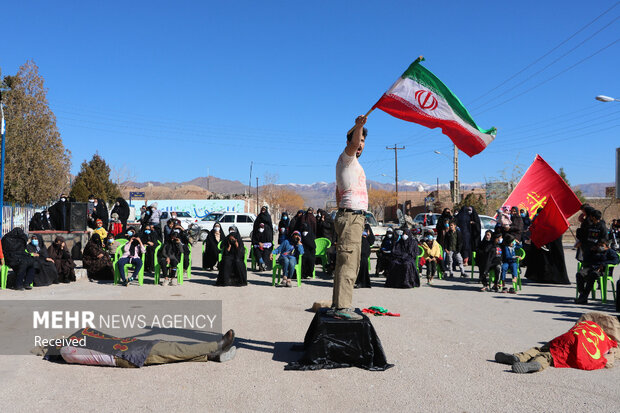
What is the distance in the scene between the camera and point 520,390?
4625mm

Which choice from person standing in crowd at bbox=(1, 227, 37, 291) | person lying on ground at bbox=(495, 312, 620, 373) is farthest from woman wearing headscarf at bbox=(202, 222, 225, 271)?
person lying on ground at bbox=(495, 312, 620, 373)

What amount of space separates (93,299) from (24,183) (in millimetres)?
19684

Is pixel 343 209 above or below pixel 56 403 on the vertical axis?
above

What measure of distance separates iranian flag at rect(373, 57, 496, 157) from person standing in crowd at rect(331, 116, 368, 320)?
1.91ft

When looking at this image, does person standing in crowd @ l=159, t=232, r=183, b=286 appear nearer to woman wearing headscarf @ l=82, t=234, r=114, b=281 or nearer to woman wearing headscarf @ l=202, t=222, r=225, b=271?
woman wearing headscarf @ l=82, t=234, r=114, b=281

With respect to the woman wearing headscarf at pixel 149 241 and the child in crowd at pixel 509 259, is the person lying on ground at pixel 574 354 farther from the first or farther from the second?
the woman wearing headscarf at pixel 149 241

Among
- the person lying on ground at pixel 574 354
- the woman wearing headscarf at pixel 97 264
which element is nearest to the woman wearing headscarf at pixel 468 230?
the person lying on ground at pixel 574 354

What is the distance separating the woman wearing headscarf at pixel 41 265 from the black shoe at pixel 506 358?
32.0 feet

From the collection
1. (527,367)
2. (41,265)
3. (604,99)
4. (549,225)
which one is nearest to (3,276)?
(41,265)

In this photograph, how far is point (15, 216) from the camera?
22.8 m

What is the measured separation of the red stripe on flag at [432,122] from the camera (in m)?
5.67

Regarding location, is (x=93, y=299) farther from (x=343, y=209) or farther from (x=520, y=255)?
(x=520, y=255)

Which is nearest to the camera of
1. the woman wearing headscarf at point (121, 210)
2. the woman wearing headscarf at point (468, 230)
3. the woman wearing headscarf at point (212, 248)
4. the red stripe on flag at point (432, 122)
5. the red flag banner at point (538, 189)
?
the red stripe on flag at point (432, 122)

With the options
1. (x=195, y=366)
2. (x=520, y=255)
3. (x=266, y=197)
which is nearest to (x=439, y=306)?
(x=520, y=255)
